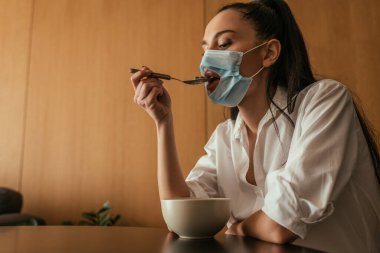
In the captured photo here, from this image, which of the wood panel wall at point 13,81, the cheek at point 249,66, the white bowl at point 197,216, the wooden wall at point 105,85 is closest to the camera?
the white bowl at point 197,216

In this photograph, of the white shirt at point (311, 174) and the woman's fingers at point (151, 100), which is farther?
the woman's fingers at point (151, 100)

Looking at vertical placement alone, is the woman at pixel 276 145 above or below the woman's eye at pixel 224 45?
below

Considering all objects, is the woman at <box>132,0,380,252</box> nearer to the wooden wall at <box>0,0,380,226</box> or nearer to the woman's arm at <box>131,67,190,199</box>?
the woman's arm at <box>131,67,190,199</box>

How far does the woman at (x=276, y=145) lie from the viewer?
729 millimetres

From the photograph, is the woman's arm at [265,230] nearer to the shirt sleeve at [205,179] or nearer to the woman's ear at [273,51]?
the shirt sleeve at [205,179]

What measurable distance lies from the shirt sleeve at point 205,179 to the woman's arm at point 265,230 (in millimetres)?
301

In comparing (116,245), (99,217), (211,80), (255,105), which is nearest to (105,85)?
(99,217)

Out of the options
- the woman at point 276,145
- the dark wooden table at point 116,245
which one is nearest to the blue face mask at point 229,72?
the woman at point 276,145

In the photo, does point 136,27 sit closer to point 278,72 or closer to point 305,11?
point 305,11

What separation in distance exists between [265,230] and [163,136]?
47 cm

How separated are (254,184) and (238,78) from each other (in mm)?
326

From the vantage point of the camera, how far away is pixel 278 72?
1.14 metres

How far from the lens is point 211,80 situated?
45.8 inches

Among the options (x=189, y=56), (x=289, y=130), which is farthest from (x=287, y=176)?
(x=189, y=56)
